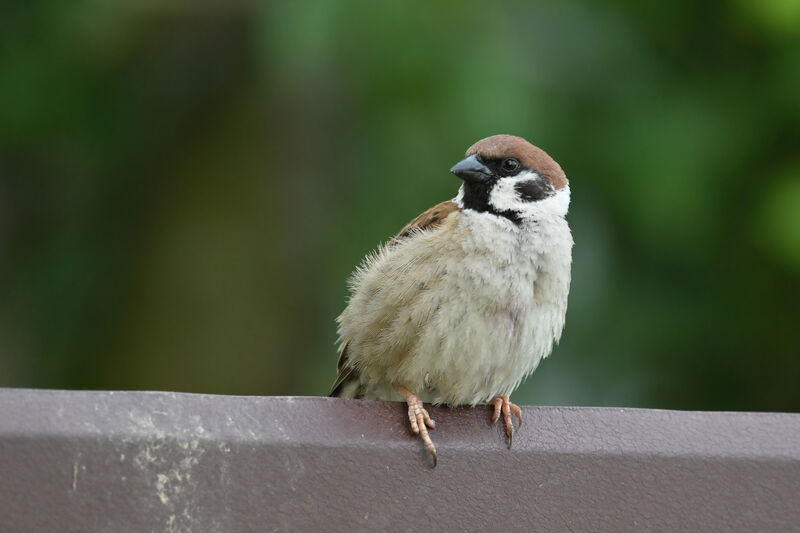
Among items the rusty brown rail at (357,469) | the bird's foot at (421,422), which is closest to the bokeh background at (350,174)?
the bird's foot at (421,422)

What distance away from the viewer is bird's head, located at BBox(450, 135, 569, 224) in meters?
2.72

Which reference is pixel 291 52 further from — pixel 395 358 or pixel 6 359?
pixel 6 359

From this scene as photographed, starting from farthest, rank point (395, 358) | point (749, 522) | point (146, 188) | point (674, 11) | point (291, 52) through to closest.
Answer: point (146, 188) < point (674, 11) < point (291, 52) < point (395, 358) < point (749, 522)

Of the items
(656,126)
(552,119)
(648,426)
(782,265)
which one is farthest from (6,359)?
(648,426)

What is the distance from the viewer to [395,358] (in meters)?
2.62

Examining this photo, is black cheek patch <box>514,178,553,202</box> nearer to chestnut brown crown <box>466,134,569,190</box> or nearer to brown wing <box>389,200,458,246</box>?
chestnut brown crown <box>466,134,569,190</box>

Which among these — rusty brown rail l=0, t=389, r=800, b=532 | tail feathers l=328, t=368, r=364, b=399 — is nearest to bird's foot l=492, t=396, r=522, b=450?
rusty brown rail l=0, t=389, r=800, b=532

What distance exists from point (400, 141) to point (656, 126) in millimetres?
895

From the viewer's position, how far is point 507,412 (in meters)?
2.20

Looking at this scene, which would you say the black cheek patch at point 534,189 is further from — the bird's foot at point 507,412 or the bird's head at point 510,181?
the bird's foot at point 507,412

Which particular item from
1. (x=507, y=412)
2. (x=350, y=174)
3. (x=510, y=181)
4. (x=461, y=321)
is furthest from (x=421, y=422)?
(x=350, y=174)

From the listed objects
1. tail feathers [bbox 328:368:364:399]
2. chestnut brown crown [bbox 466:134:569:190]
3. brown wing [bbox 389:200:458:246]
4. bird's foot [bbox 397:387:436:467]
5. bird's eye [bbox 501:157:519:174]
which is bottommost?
tail feathers [bbox 328:368:364:399]

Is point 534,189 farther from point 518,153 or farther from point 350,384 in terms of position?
point 350,384

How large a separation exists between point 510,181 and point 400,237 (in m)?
0.32
